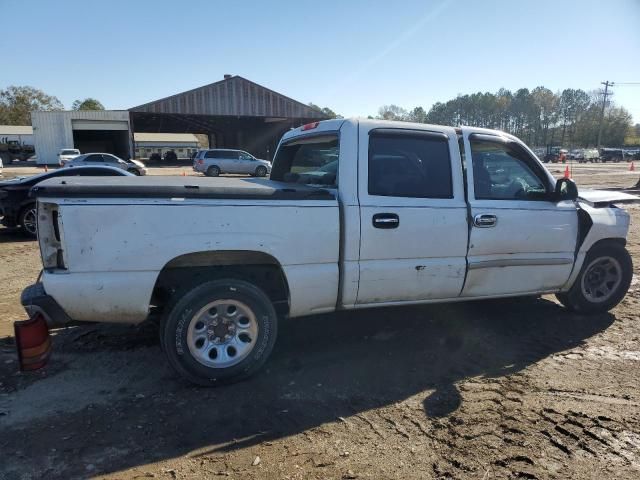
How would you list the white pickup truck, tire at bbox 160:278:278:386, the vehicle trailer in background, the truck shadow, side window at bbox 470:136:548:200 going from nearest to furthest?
the truck shadow, the white pickup truck, tire at bbox 160:278:278:386, side window at bbox 470:136:548:200, the vehicle trailer in background

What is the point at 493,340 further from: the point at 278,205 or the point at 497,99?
the point at 497,99

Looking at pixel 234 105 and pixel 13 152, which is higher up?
pixel 234 105

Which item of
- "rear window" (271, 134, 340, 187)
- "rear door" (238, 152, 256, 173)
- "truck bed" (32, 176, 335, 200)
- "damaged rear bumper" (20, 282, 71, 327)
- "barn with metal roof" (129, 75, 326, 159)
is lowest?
"damaged rear bumper" (20, 282, 71, 327)

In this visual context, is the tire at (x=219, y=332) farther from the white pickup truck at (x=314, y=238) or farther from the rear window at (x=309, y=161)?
the rear window at (x=309, y=161)

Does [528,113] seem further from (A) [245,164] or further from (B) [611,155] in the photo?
(A) [245,164]

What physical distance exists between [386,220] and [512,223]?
1339 millimetres

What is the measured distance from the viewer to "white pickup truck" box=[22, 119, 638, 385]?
317cm

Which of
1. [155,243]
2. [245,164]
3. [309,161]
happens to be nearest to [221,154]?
[245,164]

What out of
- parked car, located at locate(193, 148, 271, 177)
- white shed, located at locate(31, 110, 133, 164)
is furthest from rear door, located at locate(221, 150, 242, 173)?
white shed, located at locate(31, 110, 133, 164)

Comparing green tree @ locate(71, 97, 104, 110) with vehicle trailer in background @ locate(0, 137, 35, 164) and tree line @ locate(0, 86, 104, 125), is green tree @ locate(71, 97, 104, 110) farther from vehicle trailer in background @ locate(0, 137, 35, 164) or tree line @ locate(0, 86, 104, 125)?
vehicle trailer in background @ locate(0, 137, 35, 164)

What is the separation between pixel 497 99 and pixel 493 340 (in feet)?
435

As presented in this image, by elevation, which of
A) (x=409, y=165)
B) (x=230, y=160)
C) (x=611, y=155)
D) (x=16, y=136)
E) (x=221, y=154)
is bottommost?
(x=230, y=160)

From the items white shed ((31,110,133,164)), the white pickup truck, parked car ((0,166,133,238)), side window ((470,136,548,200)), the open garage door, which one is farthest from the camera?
the open garage door

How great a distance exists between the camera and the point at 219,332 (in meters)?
3.58
